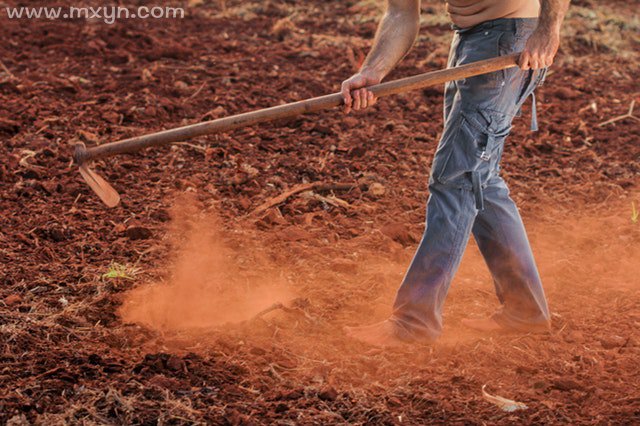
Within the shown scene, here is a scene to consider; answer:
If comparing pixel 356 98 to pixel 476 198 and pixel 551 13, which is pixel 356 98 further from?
pixel 551 13

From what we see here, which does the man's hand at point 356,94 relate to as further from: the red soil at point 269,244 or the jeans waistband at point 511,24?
the red soil at point 269,244

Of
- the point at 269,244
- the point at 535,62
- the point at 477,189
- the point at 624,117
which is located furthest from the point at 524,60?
the point at 624,117

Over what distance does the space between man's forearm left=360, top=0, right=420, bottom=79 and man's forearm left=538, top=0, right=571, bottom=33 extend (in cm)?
56

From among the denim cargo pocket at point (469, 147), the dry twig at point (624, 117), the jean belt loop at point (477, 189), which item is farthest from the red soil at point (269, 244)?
the denim cargo pocket at point (469, 147)

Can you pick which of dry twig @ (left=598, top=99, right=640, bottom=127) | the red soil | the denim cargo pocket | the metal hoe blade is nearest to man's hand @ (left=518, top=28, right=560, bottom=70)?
the denim cargo pocket

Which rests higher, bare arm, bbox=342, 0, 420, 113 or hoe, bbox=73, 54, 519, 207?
bare arm, bbox=342, 0, 420, 113

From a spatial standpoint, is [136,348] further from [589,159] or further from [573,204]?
[589,159]

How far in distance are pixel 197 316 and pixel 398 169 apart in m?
1.97

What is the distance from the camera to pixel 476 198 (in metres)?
3.66

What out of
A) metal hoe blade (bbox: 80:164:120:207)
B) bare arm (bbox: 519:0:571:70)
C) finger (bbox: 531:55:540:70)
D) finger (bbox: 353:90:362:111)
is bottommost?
metal hoe blade (bbox: 80:164:120:207)

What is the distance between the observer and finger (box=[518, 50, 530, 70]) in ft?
11.4

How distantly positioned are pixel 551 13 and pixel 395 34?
0.66m

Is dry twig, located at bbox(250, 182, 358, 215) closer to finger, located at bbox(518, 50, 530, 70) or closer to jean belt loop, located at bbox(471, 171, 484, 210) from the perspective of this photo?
jean belt loop, located at bbox(471, 171, 484, 210)

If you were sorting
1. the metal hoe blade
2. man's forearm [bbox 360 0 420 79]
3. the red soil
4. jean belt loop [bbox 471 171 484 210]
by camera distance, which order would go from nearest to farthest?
the red soil → jean belt loop [bbox 471 171 484 210] → man's forearm [bbox 360 0 420 79] → the metal hoe blade
